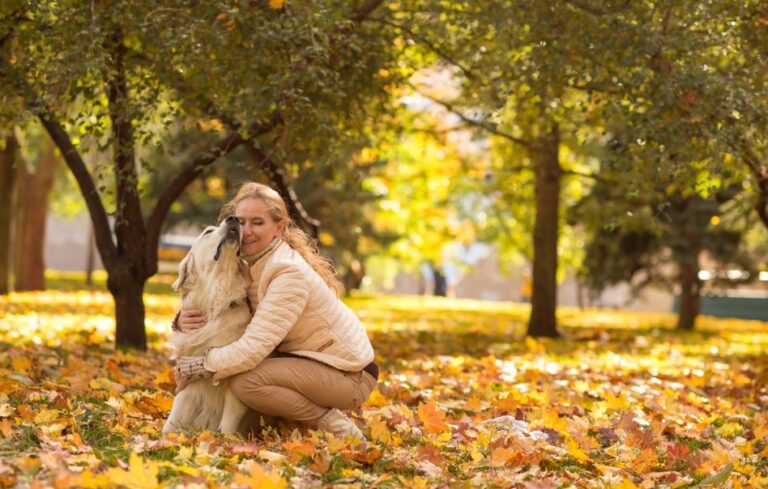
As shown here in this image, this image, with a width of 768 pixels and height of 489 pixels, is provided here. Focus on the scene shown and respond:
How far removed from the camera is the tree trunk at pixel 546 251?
16.7 m

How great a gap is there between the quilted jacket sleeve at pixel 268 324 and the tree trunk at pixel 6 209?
49.2 feet

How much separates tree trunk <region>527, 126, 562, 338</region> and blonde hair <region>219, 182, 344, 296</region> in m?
10.6

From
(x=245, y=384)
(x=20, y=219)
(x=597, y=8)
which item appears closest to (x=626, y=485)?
(x=245, y=384)

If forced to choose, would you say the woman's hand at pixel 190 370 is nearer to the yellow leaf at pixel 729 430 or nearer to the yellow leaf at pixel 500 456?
the yellow leaf at pixel 500 456

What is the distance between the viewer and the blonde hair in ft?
19.2

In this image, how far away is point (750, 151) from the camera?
9.90 m

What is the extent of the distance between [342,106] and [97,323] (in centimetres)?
605

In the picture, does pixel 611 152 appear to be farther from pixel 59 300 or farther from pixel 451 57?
pixel 59 300

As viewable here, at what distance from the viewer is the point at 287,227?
614 cm

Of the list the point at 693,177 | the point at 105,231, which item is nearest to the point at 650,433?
the point at 693,177

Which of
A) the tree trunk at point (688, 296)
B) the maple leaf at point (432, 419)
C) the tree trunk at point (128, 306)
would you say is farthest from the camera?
the tree trunk at point (688, 296)

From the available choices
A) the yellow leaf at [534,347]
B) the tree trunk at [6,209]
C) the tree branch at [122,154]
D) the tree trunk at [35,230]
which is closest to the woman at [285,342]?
the tree branch at [122,154]

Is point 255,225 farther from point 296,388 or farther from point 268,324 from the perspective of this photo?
point 296,388

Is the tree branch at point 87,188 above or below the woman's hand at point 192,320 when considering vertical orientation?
above
